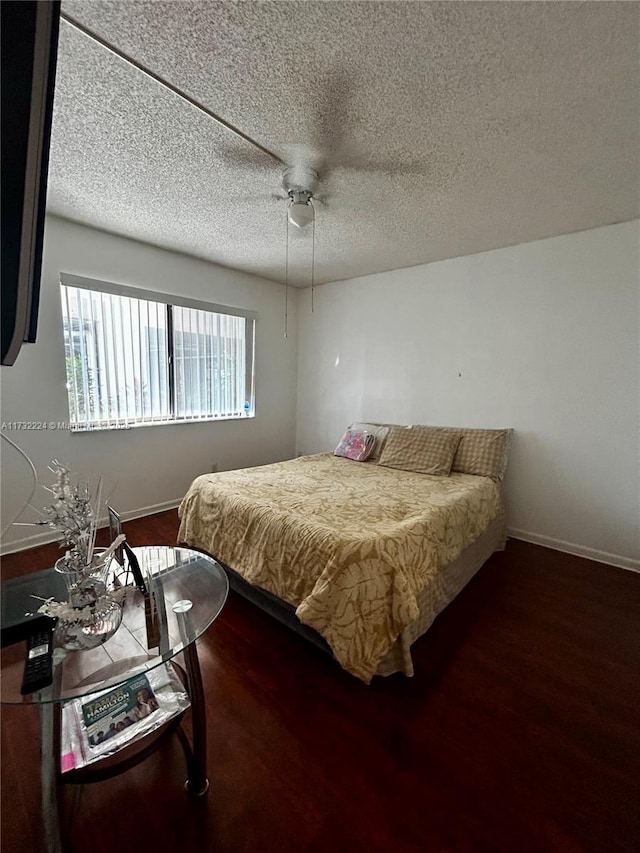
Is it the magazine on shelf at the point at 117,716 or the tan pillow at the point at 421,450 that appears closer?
the magazine on shelf at the point at 117,716

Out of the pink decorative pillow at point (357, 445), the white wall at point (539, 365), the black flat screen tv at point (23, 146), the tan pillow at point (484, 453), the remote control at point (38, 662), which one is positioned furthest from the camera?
the pink decorative pillow at point (357, 445)

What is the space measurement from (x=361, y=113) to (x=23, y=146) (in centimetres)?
131

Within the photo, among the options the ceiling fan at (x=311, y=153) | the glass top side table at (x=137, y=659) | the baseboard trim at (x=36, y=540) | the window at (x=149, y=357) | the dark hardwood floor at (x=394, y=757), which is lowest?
the dark hardwood floor at (x=394, y=757)

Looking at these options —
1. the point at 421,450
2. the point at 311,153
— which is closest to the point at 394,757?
the point at 421,450

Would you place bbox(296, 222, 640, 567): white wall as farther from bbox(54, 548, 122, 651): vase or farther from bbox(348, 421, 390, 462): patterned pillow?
bbox(54, 548, 122, 651): vase

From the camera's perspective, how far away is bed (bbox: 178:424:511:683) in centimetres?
143

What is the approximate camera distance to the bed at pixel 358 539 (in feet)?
4.68

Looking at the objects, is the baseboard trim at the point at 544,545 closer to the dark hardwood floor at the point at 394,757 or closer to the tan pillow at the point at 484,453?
the tan pillow at the point at 484,453

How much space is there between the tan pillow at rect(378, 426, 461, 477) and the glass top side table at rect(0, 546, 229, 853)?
184cm

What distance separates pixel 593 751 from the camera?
4.02 ft

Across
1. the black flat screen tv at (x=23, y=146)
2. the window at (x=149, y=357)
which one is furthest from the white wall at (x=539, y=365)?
the black flat screen tv at (x=23, y=146)

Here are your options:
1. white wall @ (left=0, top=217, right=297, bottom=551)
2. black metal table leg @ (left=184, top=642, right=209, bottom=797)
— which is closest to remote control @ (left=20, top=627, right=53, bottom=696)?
black metal table leg @ (left=184, top=642, right=209, bottom=797)

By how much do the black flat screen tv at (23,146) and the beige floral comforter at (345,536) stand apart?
127cm

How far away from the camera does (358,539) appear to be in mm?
1497
